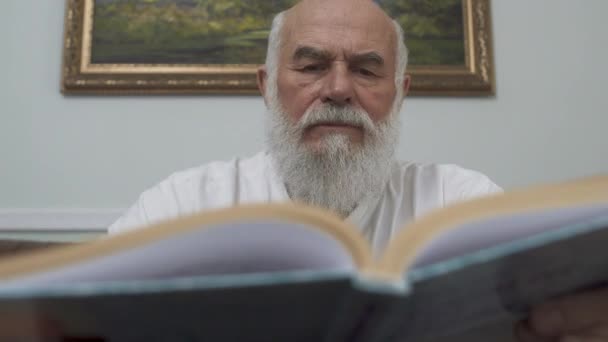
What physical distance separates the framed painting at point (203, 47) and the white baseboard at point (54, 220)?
37 cm

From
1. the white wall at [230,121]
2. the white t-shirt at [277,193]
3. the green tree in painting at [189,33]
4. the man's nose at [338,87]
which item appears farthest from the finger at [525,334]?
the green tree in painting at [189,33]

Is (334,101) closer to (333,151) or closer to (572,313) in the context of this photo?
(333,151)

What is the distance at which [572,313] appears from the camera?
0.47 metres

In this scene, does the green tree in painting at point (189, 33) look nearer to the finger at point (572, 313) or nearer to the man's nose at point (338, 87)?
the man's nose at point (338, 87)

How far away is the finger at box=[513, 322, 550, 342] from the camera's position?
50 cm

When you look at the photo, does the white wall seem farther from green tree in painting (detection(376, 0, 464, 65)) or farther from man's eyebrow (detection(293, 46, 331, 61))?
man's eyebrow (detection(293, 46, 331, 61))

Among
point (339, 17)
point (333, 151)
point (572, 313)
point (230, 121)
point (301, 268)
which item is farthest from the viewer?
point (230, 121)

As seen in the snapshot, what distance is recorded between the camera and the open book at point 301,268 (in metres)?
0.33

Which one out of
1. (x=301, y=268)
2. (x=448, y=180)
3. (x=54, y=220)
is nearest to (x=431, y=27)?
(x=448, y=180)

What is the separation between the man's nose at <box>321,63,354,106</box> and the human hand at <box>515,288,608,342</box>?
81 centimetres

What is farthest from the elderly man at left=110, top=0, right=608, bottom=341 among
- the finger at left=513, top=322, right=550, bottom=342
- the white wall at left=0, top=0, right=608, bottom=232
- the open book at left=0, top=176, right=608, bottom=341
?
the open book at left=0, top=176, right=608, bottom=341

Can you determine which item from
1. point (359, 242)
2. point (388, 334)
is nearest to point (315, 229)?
point (359, 242)

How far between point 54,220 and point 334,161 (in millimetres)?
877

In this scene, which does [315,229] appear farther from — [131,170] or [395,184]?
[131,170]
